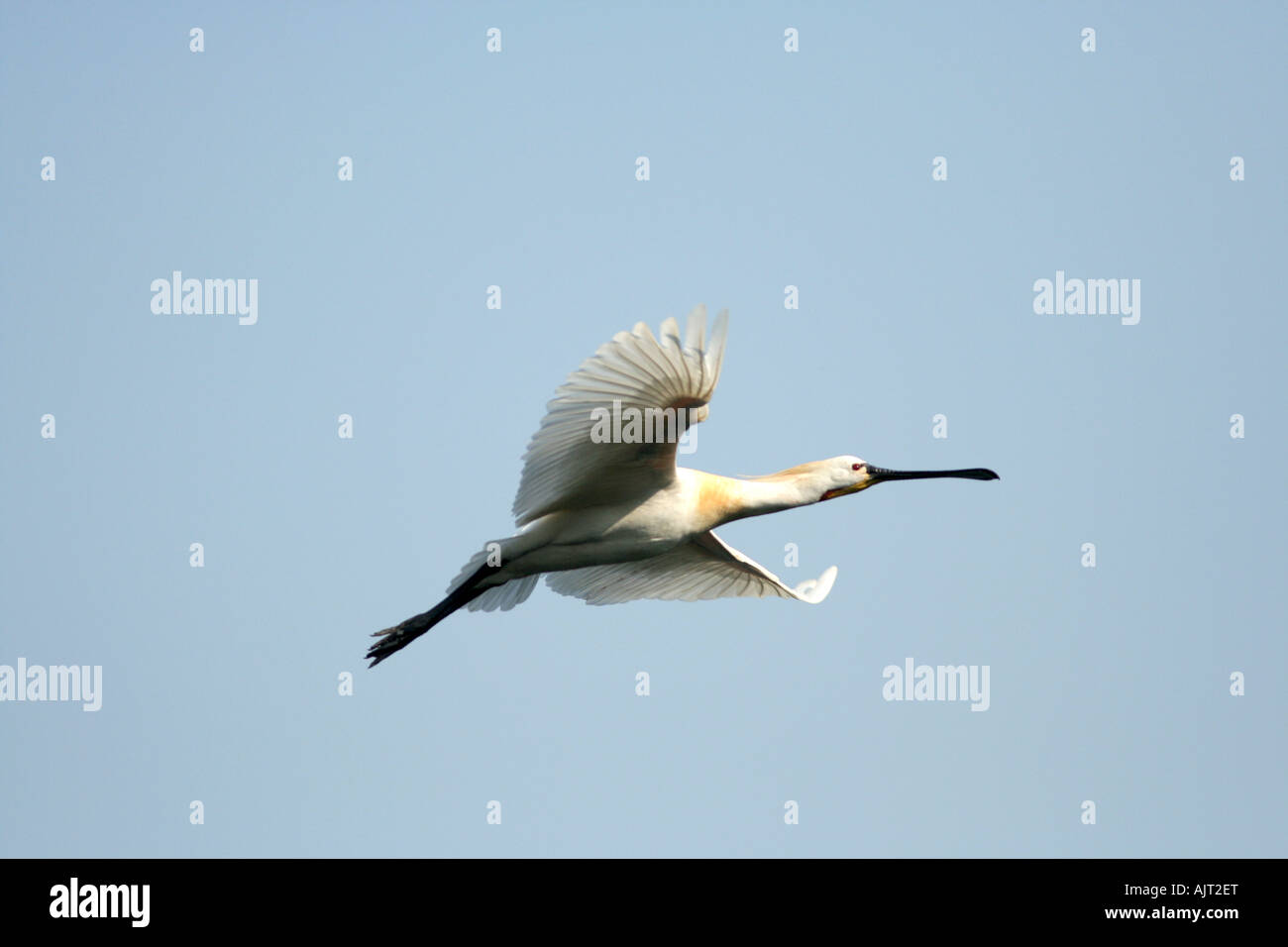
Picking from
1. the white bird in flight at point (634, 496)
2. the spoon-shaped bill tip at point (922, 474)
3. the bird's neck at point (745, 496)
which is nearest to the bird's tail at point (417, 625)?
the white bird in flight at point (634, 496)

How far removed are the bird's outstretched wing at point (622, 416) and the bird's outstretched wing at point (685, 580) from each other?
1771 mm

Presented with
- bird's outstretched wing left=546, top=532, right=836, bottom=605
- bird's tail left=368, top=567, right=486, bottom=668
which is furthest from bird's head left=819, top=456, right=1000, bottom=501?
→ bird's tail left=368, top=567, right=486, bottom=668

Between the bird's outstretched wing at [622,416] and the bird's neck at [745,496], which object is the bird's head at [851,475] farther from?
the bird's outstretched wing at [622,416]

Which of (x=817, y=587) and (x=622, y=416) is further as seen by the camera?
(x=817, y=587)

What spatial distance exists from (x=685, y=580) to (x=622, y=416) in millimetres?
3568

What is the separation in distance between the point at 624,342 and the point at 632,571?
440cm

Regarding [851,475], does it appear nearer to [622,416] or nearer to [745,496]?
[745,496]

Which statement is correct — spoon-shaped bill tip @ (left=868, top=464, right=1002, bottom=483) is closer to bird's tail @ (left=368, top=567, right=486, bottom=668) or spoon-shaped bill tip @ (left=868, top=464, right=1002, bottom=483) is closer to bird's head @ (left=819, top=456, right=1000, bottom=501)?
bird's head @ (left=819, top=456, right=1000, bottom=501)

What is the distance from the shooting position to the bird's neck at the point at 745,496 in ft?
45.2

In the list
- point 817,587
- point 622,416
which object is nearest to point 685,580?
point 817,587

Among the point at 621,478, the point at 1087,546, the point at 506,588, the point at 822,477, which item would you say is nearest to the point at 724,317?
the point at 621,478

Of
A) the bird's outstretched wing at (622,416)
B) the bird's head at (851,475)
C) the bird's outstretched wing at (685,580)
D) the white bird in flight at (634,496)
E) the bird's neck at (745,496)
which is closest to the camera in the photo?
the bird's outstretched wing at (622,416)

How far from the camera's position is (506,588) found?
48.5 feet

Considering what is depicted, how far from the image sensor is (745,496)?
13953mm
